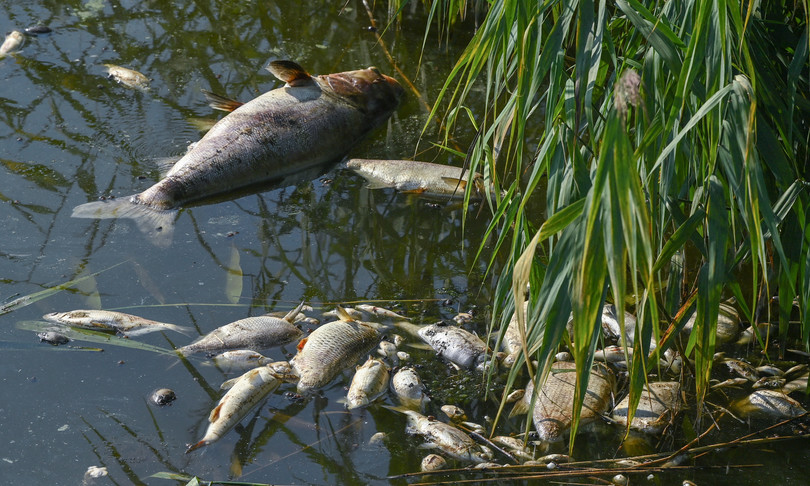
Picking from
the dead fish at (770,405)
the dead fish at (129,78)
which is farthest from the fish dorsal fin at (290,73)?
the dead fish at (770,405)

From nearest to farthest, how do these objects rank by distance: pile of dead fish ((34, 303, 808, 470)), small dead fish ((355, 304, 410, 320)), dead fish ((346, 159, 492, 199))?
pile of dead fish ((34, 303, 808, 470)) → small dead fish ((355, 304, 410, 320)) → dead fish ((346, 159, 492, 199))

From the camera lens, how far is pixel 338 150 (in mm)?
5035

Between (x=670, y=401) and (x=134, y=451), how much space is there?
6.46 feet

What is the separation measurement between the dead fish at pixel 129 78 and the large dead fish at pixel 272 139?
67cm

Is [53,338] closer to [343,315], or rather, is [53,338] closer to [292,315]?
[292,315]

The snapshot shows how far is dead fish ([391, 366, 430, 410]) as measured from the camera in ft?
10.2

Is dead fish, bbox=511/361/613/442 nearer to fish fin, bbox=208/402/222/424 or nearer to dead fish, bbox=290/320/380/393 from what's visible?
dead fish, bbox=290/320/380/393

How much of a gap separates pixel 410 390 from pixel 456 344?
1.10ft

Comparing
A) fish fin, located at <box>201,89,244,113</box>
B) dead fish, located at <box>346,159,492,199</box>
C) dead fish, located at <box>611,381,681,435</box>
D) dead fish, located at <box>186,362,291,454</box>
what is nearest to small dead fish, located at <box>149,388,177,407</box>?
dead fish, located at <box>186,362,291,454</box>

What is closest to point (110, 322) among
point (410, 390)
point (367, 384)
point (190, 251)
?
point (190, 251)

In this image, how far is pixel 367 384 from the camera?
10.1 feet

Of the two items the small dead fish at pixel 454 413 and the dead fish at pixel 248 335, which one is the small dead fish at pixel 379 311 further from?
the small dead fish at pixel 454 413

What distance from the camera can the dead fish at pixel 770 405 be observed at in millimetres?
3125

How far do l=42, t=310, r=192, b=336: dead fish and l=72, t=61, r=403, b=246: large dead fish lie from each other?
650 millimetres
